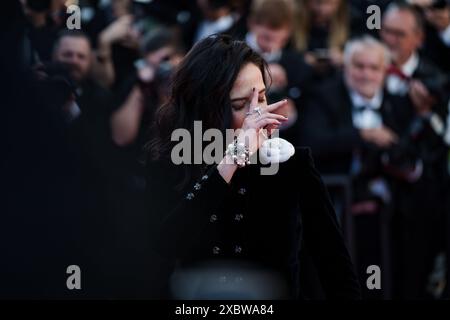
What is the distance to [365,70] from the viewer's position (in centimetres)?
670

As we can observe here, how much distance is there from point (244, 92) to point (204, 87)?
17 centimetres

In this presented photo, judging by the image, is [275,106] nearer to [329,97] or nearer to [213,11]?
[329,97]

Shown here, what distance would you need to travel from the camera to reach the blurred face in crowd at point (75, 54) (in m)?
5.87

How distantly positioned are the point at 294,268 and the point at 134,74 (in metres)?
3.31

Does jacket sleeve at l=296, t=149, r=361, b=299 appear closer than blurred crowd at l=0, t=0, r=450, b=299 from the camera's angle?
Yes

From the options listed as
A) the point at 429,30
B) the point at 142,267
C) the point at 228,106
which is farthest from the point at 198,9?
the point at 228,106

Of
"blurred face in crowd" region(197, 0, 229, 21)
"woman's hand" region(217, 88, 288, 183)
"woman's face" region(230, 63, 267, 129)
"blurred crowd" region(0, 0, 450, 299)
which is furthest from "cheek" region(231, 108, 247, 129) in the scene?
"blurred face in crowd" region(197, 0, 229, 21)

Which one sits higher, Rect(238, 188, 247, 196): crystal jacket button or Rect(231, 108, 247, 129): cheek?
Rect(231, 108, 247, 129): cheek

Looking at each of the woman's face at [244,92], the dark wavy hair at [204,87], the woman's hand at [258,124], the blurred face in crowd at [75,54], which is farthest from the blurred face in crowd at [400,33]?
the woman's hand at [258,124]

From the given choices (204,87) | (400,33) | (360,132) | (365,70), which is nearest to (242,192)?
(204,87)

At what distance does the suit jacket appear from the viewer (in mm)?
3346

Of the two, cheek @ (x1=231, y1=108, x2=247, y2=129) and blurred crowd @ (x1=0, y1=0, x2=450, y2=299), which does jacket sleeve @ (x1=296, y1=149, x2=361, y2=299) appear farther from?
blurred crowd @ (x1=0, y1=0, x2=450, y2=299)

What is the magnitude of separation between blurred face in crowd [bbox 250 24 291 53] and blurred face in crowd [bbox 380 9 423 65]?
0.85 m
